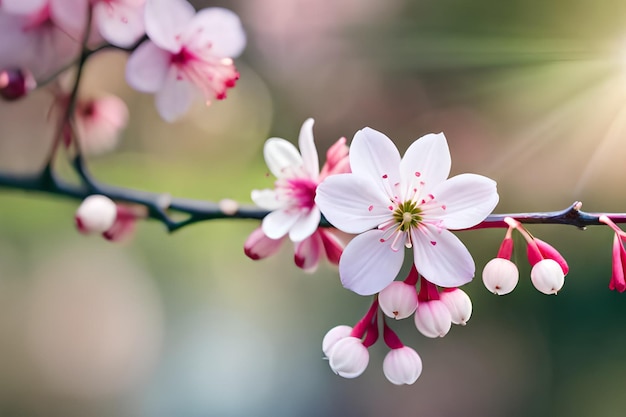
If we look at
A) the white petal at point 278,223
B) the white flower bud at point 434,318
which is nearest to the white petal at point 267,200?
the white petal at point 278,223

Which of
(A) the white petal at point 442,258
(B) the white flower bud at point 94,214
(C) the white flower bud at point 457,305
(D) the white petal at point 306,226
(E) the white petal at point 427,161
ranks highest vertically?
(E) the white petal at point 427,161

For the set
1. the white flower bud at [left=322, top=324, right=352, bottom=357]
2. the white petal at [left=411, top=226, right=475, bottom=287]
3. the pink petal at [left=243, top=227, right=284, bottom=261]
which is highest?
the white petal at [left=411, top=226, right=475, bottom=287]

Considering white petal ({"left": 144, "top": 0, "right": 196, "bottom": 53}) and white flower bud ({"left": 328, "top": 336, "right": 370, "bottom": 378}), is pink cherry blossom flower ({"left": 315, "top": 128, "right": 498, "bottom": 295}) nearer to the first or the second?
white flower bud ({"left": 328, "top": 336, "right": 370, "bottom": 378})

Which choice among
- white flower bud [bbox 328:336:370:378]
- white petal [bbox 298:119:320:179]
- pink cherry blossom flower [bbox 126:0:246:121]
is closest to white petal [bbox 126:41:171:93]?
pink cherry blossom flower [bbox 126:0:246:121]

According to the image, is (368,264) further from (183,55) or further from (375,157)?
(183,55)

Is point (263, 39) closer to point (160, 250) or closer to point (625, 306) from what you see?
point (160, 250)

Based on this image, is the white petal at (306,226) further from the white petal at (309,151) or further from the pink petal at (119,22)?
the pink petal at (119,22)

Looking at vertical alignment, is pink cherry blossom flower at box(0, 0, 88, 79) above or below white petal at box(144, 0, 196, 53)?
below

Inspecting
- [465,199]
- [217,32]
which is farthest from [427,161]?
[217,32]
